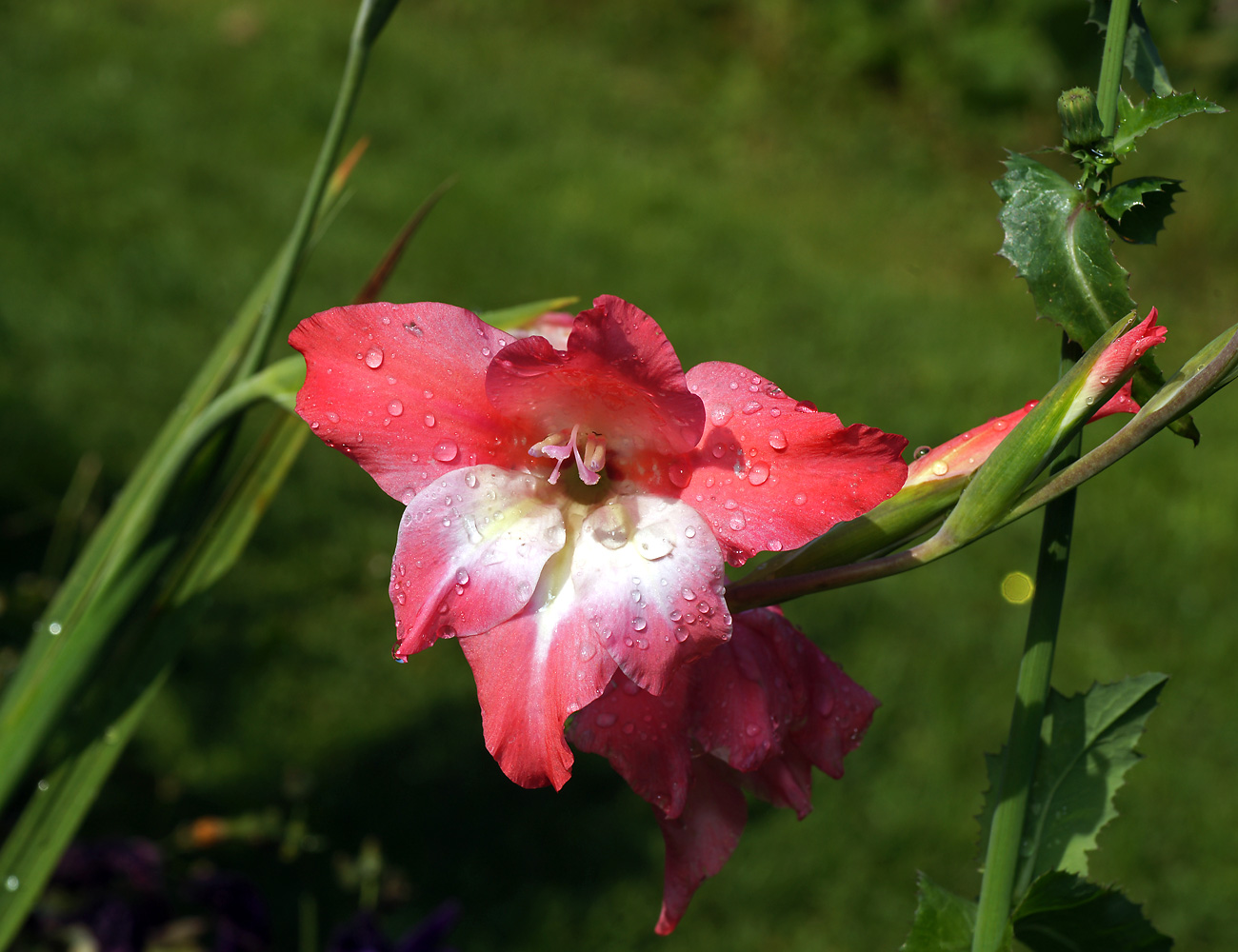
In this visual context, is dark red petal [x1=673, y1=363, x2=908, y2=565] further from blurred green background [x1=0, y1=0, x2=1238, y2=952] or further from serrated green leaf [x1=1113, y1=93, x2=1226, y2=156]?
blurred green background [x1=0, y1=0, x2=1238, y2=952]

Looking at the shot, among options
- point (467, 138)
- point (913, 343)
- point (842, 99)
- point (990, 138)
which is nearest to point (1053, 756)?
point (913, 343)

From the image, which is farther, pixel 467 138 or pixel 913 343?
pixel 467 138

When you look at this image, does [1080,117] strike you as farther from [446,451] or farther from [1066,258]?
[446,451]

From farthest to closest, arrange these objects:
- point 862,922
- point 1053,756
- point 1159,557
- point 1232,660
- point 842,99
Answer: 1. point 842,99
2. point 1159,557
3. point 1232,660
4. point 862,922
5. point 1053,756

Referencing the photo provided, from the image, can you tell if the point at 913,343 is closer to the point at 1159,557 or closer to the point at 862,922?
the point at 1159,557

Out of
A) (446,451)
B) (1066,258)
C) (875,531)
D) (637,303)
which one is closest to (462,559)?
(446,451)

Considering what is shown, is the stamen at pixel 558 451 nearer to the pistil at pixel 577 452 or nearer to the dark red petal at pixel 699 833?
the pistil at pixel 577 452

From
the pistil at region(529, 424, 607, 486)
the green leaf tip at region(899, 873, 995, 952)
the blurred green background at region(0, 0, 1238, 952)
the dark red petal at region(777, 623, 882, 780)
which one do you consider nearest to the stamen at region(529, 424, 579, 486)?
the pistil at region(529, 424, 607, 486)
